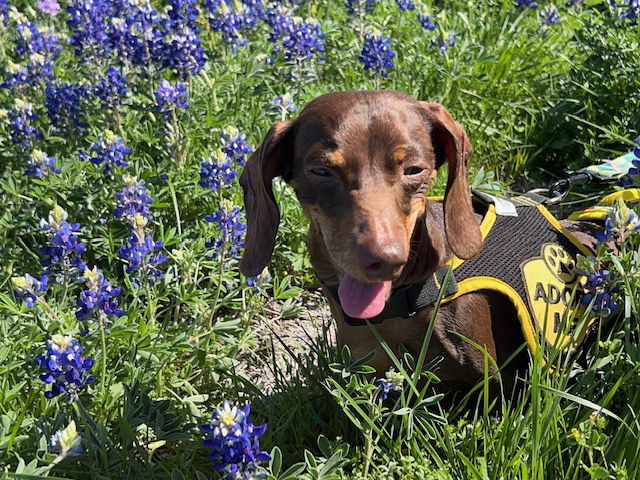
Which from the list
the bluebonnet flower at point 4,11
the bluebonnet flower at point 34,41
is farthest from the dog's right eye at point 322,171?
the bluebonnet flower at point 4,11

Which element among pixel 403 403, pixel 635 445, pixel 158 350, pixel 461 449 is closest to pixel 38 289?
pixel 158 350

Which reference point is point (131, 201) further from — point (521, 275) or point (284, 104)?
point (521, 275)

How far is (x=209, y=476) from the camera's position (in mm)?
2432

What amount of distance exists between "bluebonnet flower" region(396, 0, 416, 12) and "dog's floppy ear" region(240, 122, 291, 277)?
277 cm

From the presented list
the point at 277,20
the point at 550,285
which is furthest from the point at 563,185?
the point at 277,20

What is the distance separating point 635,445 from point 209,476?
49.2 inches

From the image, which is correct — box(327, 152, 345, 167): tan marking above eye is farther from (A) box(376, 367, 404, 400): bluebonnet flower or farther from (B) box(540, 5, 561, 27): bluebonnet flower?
(B) box(540, 5, 561, 27): bluebonnet flower

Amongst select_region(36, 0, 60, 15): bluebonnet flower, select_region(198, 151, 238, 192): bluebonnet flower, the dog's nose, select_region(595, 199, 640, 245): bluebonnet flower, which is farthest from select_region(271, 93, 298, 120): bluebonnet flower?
select_region(36, 0, 60, 15): bluebonnet flower

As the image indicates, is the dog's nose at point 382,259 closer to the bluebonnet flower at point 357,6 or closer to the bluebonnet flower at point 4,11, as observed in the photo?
the bluebonnet flower at point 357,6

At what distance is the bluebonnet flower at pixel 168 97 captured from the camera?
11.2 feet

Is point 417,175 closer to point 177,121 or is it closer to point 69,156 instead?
Result: point 177,121

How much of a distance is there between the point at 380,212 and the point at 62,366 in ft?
3.14

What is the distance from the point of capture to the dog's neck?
234 centimetres

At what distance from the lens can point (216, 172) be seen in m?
2.99
